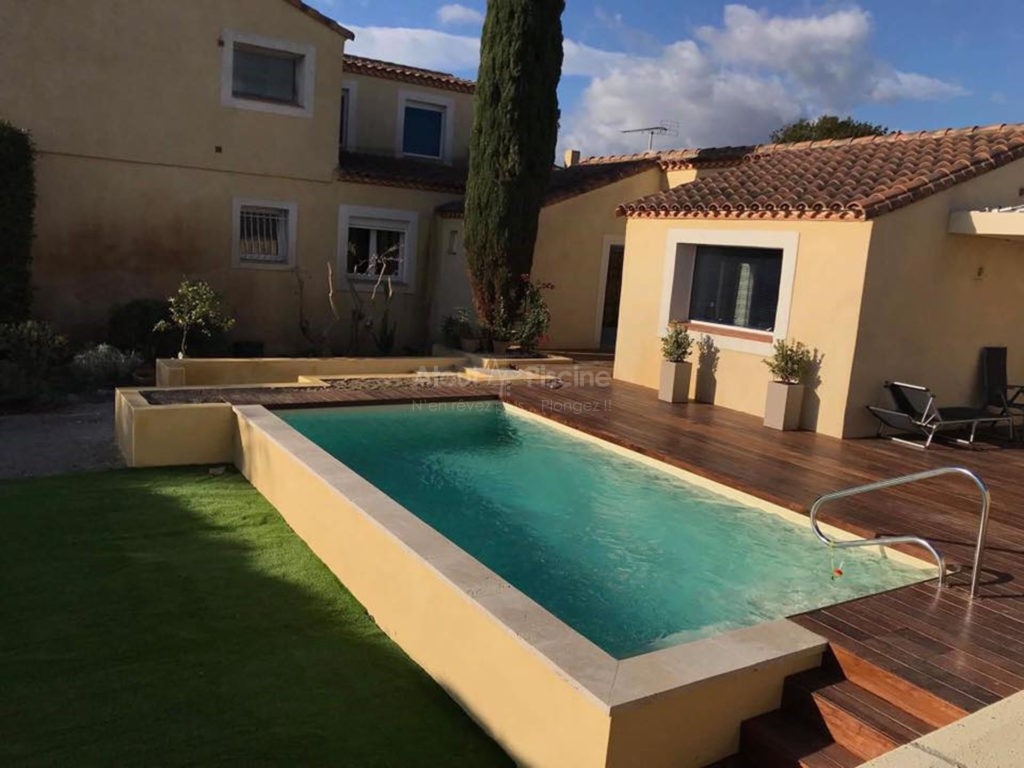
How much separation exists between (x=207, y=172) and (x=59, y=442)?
28.2 feet

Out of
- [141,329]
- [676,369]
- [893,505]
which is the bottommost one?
[893,505]

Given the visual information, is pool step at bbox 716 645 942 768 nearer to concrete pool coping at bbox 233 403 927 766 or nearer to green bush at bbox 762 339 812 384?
concrete pool coping at bbox 233 403 927 766

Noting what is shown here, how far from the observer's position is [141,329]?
17.0m

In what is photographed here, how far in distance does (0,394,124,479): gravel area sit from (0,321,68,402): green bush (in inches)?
20.3

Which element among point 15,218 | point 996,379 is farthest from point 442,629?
point 15,218

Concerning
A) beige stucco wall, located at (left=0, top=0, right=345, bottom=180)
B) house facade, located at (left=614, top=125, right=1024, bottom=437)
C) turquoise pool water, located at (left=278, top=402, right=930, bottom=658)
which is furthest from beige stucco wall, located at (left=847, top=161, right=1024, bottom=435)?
beige stucco wall, located at (left=0, top=0, right=345, bottom=180)

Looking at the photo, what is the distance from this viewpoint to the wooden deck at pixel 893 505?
561 centimetres

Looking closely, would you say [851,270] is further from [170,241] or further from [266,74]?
[170,241]

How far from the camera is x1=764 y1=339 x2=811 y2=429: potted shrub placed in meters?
12.8

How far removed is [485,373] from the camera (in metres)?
16.6

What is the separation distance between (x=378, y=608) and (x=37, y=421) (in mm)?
8960

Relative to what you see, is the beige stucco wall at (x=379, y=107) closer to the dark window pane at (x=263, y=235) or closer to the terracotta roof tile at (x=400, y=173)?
the terracotta roof tile at (x=400, y=173)

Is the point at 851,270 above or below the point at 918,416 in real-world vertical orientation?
above

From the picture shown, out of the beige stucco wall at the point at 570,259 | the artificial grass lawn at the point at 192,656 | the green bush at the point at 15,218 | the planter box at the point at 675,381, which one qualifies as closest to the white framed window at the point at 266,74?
the green bush at the point at 15,218
